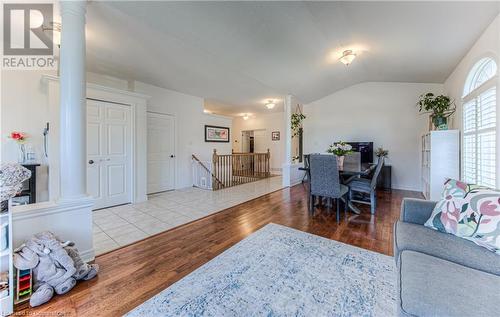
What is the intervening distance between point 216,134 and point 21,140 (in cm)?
418

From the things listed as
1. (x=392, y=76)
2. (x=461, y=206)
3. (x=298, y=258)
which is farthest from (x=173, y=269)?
(x=392, y=76)

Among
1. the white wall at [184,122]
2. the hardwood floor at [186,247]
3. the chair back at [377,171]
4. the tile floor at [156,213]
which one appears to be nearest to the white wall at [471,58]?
the chair back at [377,171]

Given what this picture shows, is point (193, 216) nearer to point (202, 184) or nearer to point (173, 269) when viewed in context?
point (173, 269)

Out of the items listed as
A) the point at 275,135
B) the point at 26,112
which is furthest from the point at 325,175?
the point at 275,135

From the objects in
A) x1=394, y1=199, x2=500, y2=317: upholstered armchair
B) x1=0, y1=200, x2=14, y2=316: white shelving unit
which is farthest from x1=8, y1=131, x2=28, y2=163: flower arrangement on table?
x1=394, y1=199, x2=500, y2=317: upholstered armchair

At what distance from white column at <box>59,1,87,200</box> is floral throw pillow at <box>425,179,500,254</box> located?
317cm

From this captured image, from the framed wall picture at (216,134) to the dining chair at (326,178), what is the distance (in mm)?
3809

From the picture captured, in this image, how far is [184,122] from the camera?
216 inches

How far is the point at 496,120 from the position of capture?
87.5 inches

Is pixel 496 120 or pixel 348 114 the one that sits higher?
pixel 348 114

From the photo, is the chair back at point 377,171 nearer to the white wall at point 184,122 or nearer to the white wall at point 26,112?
the white wall at point 184,122

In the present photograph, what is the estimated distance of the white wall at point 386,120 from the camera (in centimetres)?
521

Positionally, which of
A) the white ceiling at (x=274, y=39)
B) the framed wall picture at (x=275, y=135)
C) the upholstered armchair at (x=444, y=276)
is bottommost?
the upholstered armchair at (x=444, y=276)

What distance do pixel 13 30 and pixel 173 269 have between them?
3578 mm
